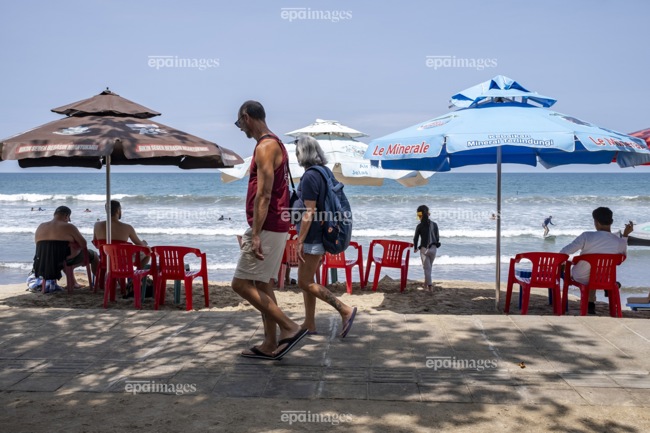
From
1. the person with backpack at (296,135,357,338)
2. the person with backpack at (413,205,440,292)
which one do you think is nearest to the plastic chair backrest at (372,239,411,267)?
the person with backpack at (413,205,440,292)

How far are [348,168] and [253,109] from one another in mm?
4680

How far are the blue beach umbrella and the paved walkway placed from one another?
1.64 m

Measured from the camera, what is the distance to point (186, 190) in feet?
170

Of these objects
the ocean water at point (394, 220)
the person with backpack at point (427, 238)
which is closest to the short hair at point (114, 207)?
the person with backpack at point (427, 238)

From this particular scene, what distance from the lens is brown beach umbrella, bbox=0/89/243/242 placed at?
20.9ft

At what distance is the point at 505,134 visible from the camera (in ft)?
19.1

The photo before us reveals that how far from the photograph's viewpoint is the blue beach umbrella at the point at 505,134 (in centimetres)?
580

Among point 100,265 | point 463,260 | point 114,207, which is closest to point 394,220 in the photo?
point 463,260

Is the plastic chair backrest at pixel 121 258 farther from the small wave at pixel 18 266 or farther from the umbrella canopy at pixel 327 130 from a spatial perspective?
the small wave at pixel 18 266

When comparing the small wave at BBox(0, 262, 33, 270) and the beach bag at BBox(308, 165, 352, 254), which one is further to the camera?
the small wave at BBox(0, 262, 33, 270)

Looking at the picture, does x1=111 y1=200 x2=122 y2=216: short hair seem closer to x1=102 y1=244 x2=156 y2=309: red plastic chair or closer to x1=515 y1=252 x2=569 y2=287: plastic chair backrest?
x1=102 y1=244 x2=156 y2=309: red plastic chair

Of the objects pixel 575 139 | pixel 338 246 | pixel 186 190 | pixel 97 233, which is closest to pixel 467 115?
pixel 575 139

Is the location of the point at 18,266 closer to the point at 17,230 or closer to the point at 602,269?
the point at 17,230

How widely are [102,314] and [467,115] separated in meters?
4.18
